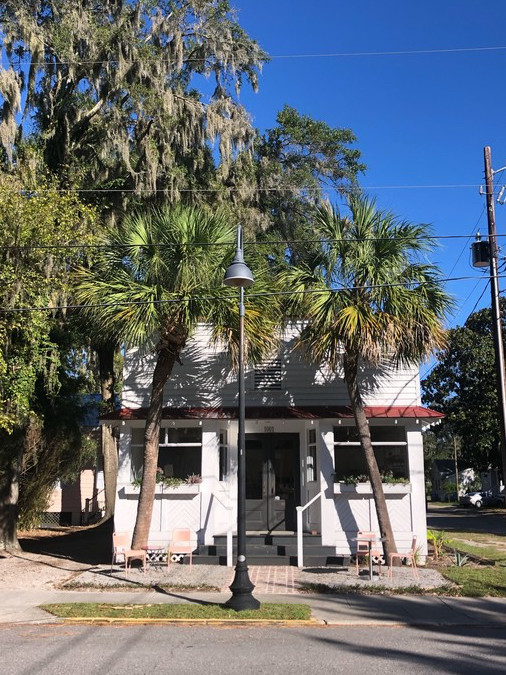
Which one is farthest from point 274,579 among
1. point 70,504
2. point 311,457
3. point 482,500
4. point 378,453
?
point 482,500

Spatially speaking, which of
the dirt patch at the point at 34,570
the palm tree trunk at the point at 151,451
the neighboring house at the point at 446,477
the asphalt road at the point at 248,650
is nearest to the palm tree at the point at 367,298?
the palm tree trunk at the point at 151,451

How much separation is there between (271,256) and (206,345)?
7.35 metres

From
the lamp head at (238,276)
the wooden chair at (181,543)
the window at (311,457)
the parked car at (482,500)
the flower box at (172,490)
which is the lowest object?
the parked car at (482,500)

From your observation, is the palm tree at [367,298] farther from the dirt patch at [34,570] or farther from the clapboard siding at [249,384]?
the dirt patch at [34,570]

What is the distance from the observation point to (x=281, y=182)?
2367 cm

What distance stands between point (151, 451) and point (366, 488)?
4.86 metres

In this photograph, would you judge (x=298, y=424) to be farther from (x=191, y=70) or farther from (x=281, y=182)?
(x=191, y=70)

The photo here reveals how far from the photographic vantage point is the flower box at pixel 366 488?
545 inches

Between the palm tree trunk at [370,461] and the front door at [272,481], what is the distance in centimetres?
258

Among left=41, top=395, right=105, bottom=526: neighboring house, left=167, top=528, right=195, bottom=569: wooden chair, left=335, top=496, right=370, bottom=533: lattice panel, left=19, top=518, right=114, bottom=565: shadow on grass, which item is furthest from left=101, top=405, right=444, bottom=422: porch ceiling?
left=41, top=395, right=105, bottom=526: neighboring house

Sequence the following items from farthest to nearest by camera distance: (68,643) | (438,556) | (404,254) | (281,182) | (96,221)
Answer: (281,182), (96,221), (438,556), (404,254), (68,643)

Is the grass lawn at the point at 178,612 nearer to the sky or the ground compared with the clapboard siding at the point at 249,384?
nearer to the ground

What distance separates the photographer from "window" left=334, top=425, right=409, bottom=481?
1474 centimetres

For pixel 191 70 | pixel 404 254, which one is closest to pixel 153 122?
pixel 191 70
